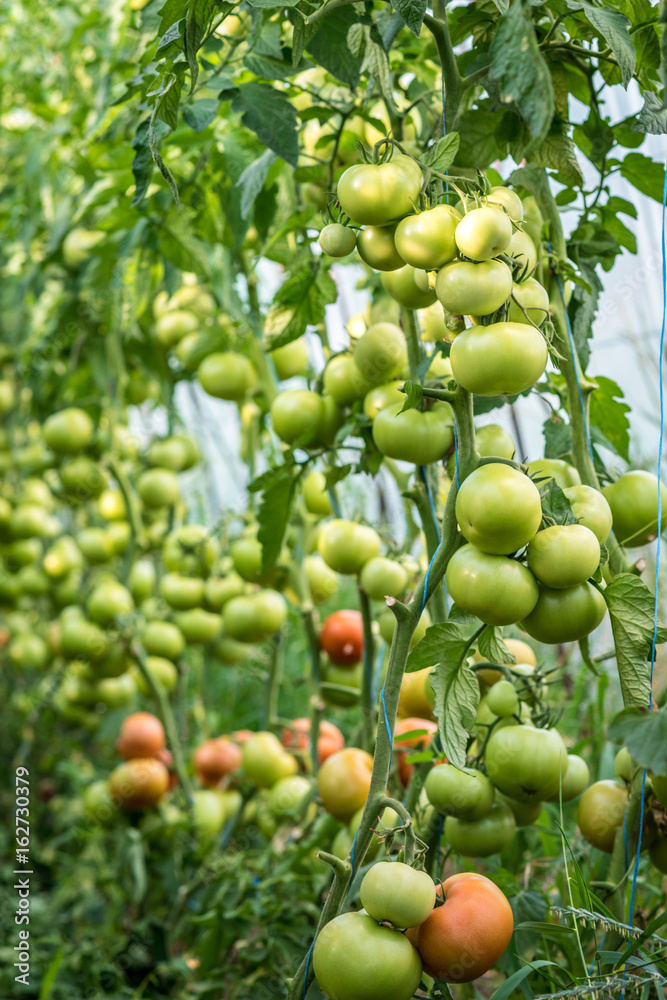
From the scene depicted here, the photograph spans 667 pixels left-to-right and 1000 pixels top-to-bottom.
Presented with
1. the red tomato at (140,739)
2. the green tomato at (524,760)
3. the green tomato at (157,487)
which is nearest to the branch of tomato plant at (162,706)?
the red tomato at (140,739)

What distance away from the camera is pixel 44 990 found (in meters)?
0.99

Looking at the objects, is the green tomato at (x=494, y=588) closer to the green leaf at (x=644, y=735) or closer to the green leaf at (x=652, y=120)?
the green leaf at (x=644, y=735)

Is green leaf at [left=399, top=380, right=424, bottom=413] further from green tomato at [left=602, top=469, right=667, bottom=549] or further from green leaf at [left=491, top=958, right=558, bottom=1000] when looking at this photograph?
green leaf at [left=491, top=958, right=558, bottom=1000]

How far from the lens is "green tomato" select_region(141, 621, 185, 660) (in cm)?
137

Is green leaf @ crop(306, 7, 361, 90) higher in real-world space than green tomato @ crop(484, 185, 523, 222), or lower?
higher

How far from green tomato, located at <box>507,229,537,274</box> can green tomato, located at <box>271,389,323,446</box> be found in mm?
316

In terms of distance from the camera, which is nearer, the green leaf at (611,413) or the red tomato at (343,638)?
the green leaf at (611,413)

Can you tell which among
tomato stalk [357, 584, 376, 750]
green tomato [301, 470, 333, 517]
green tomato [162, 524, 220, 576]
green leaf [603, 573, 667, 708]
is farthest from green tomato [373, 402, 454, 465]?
green tomato [162, 524, 220, 576]

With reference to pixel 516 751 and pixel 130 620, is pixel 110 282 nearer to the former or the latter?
pixel 130 620

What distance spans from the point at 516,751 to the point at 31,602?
1.74 m

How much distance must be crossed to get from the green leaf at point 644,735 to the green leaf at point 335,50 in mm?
515

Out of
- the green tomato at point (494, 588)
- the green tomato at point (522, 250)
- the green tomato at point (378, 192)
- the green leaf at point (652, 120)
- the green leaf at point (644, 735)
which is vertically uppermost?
the green leaf at point (652, 120)

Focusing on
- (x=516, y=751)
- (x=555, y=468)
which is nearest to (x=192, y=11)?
(x=555, y=468)

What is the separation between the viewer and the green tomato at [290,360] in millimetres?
1153
